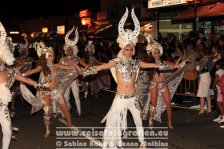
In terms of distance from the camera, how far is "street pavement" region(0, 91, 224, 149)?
8609mm

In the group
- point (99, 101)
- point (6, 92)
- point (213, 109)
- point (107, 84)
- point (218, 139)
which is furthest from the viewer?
point (107, 84)

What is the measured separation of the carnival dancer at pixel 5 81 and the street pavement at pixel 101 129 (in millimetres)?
1409

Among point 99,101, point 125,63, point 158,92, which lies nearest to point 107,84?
point 99,101

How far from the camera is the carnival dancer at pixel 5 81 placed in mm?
7254

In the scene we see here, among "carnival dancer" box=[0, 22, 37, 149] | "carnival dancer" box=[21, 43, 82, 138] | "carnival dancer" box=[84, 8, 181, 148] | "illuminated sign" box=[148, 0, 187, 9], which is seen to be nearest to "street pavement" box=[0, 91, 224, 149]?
"carnival dancer" box=[21, 43, 82, 138]

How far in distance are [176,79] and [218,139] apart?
2828mm

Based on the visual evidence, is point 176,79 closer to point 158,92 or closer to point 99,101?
point 158,92

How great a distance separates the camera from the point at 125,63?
25.0ft

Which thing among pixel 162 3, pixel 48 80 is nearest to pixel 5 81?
pixel 48 80

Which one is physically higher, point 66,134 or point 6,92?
point 6,92

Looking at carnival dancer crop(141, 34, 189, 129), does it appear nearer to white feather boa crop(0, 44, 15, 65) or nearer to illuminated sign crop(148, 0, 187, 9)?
white feather boa crop(0, 44, 15, 65)

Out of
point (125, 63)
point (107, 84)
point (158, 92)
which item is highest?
point (125, 63)

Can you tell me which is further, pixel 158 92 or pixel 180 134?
pixel 158 92

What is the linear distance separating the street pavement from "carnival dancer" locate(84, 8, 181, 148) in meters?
1.05
